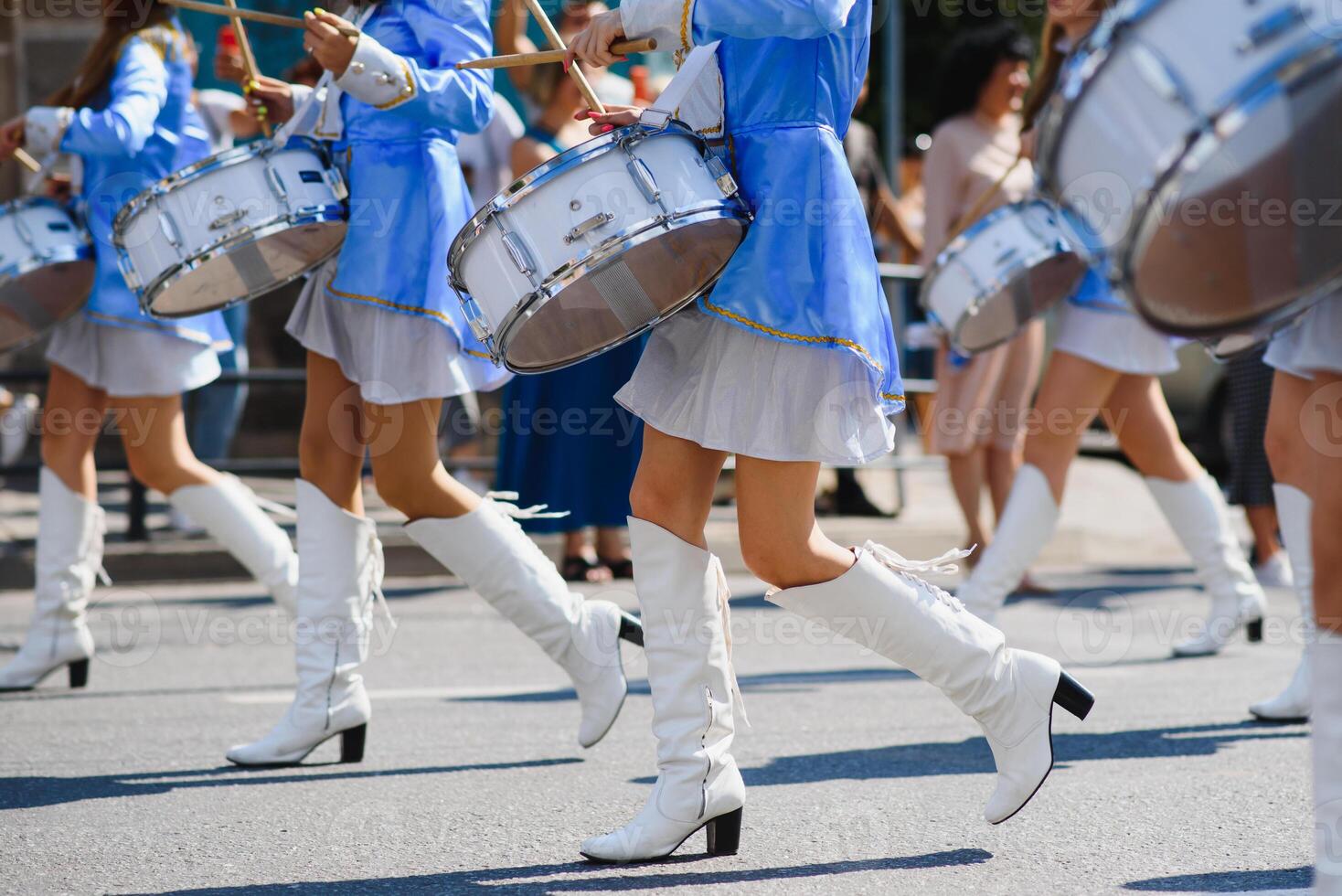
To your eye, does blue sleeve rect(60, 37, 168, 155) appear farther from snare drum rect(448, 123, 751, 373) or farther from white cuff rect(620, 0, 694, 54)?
white cuff rect(620, 0, 694, 54)

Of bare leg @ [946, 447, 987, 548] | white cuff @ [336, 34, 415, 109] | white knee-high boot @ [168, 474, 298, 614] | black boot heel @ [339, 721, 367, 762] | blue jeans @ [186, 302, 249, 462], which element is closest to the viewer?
white cuff @ [336, 34, 415, 109]

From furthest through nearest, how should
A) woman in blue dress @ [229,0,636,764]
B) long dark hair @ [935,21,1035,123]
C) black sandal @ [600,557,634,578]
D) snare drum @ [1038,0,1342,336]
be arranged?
black sandal @ [600,557,634,578] → long dark hair @ [935,21,1035,123] → woman in blue dress @ [229,0,636,764] → snare drum @ [1038,0,1342,336]

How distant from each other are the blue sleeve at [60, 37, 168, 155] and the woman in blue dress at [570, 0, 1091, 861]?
1.96 m

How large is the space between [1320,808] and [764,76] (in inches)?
55.2

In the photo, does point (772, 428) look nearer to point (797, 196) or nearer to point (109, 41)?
point (797, 196)

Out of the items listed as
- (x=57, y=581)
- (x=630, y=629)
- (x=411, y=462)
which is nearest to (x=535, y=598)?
(x=630, y=629)

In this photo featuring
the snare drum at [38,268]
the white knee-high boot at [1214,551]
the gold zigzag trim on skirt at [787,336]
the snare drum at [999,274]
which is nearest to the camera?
the gold zigzag trim on skirt at [787,336]

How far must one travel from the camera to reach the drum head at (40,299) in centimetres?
419

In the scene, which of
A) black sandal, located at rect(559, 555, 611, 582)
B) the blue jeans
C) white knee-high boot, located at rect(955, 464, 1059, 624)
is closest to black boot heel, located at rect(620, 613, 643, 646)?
white knee-high boot, located at rect(955, 464, 1059, 624)

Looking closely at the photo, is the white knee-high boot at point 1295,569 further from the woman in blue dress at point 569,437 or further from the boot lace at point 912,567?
the woman in blue dress at point 569,437

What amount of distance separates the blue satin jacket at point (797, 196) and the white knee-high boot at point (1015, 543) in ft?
7.04

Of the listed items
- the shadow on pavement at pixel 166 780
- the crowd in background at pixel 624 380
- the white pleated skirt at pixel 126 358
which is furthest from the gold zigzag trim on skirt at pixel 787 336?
the crowd in background at pixel 624 380

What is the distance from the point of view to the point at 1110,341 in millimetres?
4629

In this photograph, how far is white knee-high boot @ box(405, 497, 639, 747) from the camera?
3.57 metres
